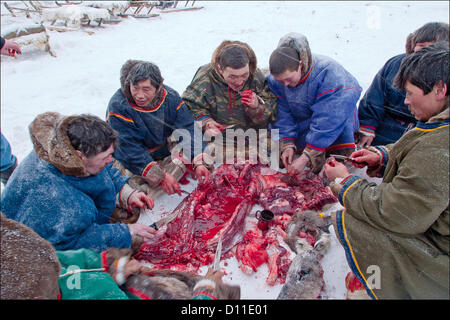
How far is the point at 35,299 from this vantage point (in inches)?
52.3

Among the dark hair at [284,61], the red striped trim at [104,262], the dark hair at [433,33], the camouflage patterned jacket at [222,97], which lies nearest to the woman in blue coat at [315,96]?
the dark hair at [284,61]

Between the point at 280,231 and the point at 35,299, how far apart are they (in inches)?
88.2

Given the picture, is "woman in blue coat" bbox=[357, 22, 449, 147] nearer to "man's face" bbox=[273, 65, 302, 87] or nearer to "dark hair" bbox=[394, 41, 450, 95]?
"man's face" bbox=[273, 65, 302, 87]

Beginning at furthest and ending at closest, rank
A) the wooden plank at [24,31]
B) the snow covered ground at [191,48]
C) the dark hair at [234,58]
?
the wooden plank at [24,31], the snow covered ground at [191,48], the dark hair at [234,58]

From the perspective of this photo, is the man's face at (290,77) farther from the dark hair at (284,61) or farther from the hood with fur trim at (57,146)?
the hood with fur trim at (57,146)

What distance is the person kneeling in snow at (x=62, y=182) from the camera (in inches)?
→ 82.3

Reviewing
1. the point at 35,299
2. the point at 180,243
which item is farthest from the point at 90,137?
the point at 180,243

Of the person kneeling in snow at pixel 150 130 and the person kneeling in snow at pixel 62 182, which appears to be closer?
the person kneeling in snow at pixel 62 182

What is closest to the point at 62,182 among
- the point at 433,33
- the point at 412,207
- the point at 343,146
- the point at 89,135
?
the point at 89,135

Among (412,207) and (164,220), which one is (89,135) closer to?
(164,220)

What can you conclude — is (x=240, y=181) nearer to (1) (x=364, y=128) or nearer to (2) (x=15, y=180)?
(1) (x=364, y=128)

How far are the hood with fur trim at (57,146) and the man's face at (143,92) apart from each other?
44.7 inches

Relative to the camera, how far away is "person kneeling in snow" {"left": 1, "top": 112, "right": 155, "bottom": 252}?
2.09 metres

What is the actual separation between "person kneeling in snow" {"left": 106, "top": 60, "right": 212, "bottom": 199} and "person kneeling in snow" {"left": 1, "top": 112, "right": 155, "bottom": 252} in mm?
1069
